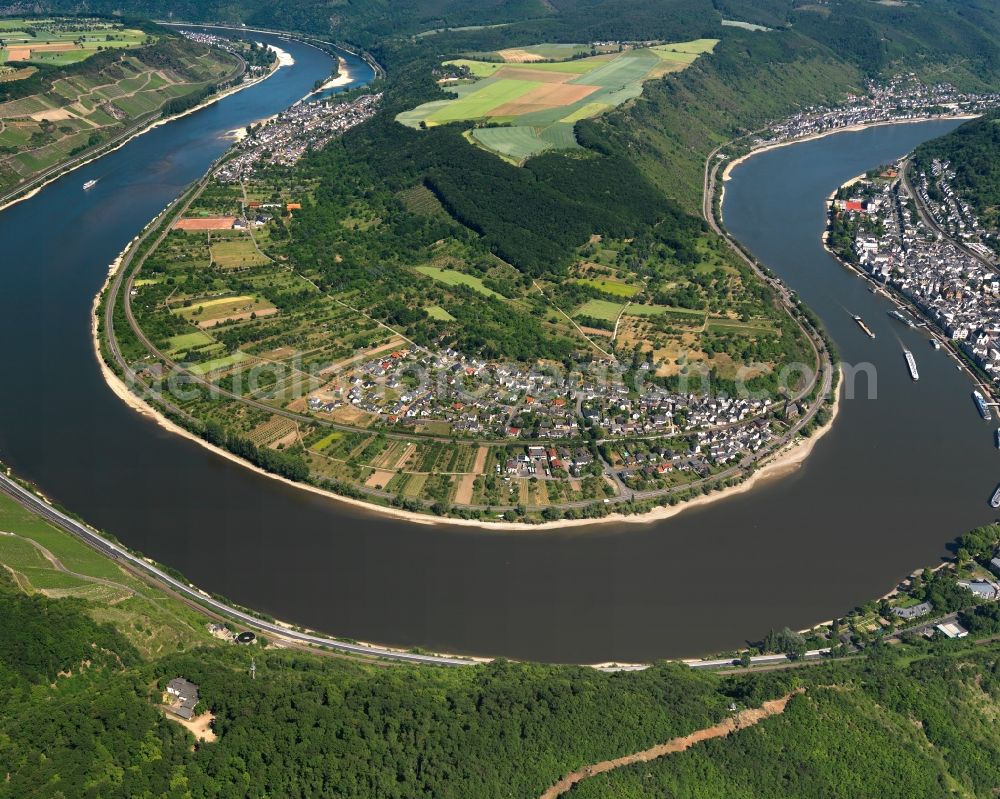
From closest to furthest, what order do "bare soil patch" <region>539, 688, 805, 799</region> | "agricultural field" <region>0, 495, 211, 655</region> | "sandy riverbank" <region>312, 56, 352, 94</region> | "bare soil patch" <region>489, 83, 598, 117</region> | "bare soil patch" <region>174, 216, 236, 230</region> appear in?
1. "bare soil patch" <region>539, 688, 805, 799</region>
2. "agricultural field" <region>0, 495, 211, 655</region>
3. "bare soil patch" <region>174, 216, 236, 230</region>
4. "bare soil patch" <region>489, 83, 598, 117</region>
5. "sandy riverbank" <region>312, 56, 352, 94</region>

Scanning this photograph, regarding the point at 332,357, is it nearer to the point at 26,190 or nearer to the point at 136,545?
the point at 136,545

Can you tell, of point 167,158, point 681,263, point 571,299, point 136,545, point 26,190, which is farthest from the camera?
point 167,158

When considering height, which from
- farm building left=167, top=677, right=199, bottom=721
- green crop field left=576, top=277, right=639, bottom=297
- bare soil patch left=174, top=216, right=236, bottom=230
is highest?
green crop field left=576, top=277, right=639, bottom=297

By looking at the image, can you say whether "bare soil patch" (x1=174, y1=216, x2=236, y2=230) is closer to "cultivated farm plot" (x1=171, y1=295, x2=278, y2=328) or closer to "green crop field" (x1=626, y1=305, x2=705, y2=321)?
"cultivated farm plot" (x1=171, y1=295, x2=278, y2=328)

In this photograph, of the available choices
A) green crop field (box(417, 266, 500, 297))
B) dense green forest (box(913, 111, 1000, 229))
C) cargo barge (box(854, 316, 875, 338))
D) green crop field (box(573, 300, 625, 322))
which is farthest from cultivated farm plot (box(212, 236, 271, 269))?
dense green forest (box(913, 111, 1000, 229))

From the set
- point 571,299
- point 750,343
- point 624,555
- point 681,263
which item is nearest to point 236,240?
point 571,299

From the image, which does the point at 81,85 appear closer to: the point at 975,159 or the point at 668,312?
the point at 668,312
